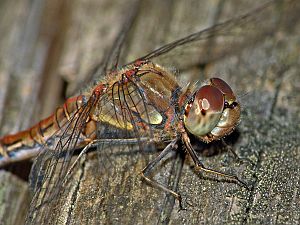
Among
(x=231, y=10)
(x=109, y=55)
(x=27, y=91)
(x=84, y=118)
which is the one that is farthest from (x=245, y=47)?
(x=27, y=91)

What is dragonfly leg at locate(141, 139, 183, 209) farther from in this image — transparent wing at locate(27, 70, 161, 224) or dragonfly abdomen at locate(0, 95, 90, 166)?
dragonfly abdomen at locate(0, 95, 90, 166)

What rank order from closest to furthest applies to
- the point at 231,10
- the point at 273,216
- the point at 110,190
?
the point at 273,216 → the point at 110,190 → the point at 231,10

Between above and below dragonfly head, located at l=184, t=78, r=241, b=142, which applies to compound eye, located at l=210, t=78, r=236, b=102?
above

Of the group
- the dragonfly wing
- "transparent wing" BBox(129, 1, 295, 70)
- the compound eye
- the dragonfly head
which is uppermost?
"transparent wing" BBox(129, 1, 295, 70)

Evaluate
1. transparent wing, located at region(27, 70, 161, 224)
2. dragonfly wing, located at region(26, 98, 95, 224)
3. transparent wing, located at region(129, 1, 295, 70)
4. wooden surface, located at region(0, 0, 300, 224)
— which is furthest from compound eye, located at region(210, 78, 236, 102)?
dragonfly wing, located at region(26, 98, 95, 224)

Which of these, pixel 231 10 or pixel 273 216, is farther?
pixel 231 10

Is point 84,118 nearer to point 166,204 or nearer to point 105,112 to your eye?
point 105,112

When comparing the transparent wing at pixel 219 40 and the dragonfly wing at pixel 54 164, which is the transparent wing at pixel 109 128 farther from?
the transparent wing at pixel 219 40
